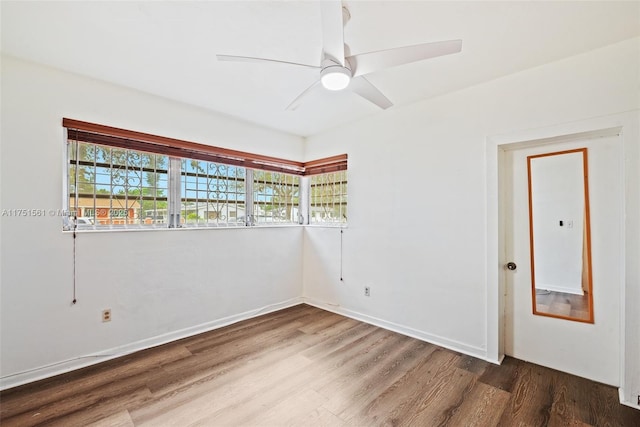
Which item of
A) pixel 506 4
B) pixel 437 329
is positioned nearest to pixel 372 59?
pixel 506 4

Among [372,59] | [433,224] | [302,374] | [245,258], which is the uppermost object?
[372,59]

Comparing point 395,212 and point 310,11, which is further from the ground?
point 310,11

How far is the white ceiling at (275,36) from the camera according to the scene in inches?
63.9

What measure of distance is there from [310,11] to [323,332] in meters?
2.89

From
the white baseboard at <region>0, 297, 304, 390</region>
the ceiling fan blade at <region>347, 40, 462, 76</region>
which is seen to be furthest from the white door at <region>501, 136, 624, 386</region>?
the white baseboard at <region>0, 297, 304, 390</region>

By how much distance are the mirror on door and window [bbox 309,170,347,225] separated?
80.2 inches

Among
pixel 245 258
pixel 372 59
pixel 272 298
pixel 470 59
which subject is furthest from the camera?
pixel 272 298

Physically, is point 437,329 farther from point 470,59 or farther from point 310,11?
point 310,11

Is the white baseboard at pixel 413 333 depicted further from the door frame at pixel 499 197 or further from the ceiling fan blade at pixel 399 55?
the ceiling fan blade at pixel 399 55

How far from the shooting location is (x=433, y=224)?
Result: 2828mm

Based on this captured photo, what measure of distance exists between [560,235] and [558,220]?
0.13 m

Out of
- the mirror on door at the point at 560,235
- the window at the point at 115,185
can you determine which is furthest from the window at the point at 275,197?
the mirror on door at the point at 560,235

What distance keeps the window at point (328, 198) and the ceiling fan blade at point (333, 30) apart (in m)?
2.24

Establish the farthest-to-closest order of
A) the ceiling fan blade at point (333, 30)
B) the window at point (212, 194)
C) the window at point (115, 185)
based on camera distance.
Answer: the window at point (212, 194) → the window at point (115, 185) → the ceiling fan blade at point (333, 30)
